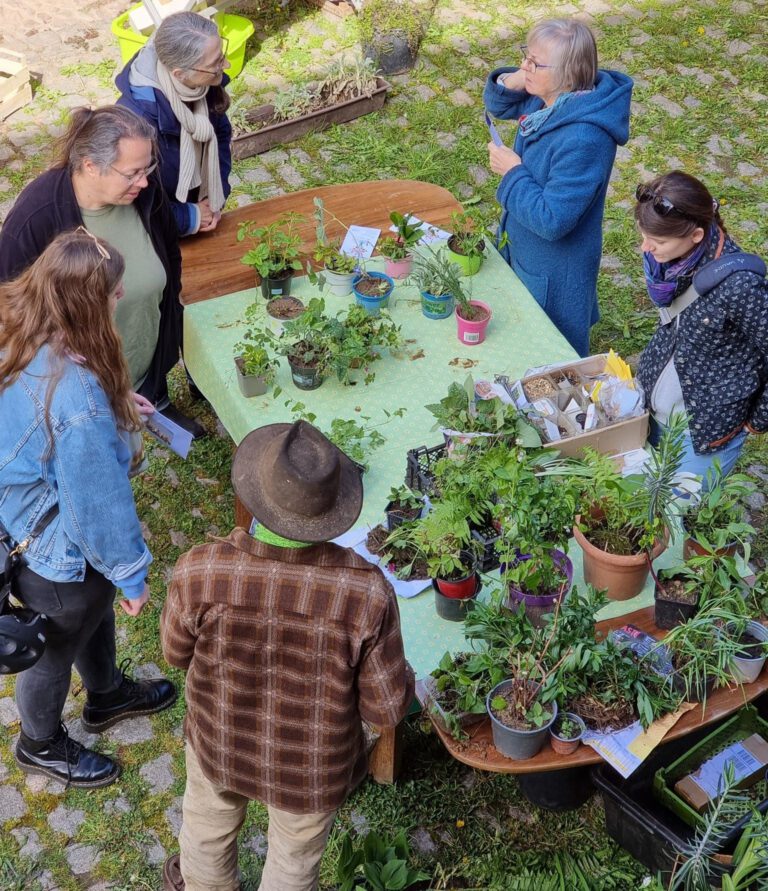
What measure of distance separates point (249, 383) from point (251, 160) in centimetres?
351

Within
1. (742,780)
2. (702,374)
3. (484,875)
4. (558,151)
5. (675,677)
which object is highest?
(558,151)

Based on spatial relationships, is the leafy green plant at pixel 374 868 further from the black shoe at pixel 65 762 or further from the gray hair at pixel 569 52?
the gray hair at pixel 569 52

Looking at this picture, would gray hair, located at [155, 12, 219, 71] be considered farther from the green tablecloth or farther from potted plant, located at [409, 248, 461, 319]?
potted plant, located at [409, 248, 461, 319]

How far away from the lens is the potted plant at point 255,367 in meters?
3.88

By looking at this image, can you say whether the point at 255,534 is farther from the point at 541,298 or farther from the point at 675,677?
the point at 541,298

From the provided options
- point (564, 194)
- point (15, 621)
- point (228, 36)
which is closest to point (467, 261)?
point (564, 194)

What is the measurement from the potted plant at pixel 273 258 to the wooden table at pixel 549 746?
86.3 inches

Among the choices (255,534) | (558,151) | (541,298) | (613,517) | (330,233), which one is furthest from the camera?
(330,233)

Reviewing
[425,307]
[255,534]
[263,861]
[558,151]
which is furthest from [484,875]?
[558,151]

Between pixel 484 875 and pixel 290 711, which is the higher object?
pixel 290 711

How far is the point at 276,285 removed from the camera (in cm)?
436

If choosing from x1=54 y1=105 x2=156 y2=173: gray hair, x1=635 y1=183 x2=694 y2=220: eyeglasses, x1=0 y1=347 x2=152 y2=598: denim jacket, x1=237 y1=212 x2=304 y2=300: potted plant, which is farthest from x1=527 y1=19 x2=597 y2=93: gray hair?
x1=0 y1=347 x2=152 y2=598: denim jacket

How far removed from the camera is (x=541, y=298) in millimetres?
4465

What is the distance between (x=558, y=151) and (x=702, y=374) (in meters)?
1.15
